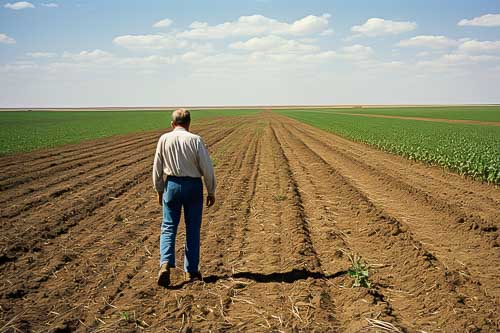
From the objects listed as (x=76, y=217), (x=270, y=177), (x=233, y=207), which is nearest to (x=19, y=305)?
(x=76, y=217)

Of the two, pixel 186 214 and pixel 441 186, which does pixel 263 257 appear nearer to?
pixel 186 214

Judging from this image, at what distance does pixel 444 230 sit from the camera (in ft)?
25.5

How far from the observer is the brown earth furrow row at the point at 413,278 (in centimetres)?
434

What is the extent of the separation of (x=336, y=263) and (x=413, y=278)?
1073mm

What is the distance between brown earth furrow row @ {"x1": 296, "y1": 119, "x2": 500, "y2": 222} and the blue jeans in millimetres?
6242

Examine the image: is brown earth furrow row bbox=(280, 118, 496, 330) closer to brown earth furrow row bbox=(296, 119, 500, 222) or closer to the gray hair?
brown earth furrow row bbox=(296, 119, 500, 222)

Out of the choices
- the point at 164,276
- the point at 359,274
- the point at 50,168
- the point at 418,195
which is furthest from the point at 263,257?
the point at 50,168

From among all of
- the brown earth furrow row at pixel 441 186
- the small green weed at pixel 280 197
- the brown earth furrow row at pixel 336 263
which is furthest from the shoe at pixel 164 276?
the brown earth furrow row at pixel 441 186

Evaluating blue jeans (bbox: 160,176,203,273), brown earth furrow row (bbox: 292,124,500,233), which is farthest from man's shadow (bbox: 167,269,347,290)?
brown earth furrow row (bbox: 292,124,500,233)

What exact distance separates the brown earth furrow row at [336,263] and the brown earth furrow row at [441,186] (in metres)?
2.77

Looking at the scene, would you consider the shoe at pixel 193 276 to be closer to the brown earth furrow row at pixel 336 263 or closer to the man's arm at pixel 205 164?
the man's arm at pixel 205 164

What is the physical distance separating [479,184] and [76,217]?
11600 mm

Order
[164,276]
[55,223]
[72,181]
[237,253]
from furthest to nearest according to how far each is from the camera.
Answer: [72,181]
[55,223]
[237,253]
[164,276]

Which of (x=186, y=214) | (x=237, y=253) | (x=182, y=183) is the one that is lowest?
(x=237, y=253)
